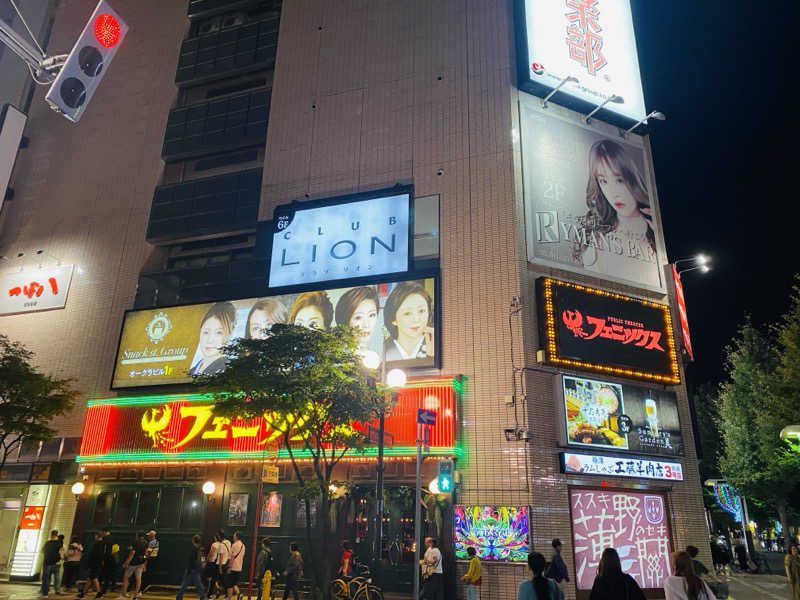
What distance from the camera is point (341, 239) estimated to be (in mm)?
22578

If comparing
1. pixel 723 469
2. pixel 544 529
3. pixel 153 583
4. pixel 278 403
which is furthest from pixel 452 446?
pixel 723 469

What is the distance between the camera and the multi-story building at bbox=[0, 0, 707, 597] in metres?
17.8

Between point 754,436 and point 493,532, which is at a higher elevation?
point 754,436

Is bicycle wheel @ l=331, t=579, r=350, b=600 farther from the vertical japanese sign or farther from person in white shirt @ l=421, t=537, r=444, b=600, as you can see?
the vertical japanese sign

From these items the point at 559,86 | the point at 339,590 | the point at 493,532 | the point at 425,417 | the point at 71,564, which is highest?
the point at 559,86

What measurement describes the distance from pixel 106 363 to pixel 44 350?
12.7ft

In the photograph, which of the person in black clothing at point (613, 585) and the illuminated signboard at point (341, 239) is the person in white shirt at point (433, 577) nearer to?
the person in black clothing at point (613, 585)

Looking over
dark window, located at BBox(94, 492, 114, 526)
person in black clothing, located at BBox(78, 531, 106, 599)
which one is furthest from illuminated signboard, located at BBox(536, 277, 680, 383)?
dark window, located at BBox(94, 492, 114, 526)

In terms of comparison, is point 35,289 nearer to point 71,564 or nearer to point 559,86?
point 71,564

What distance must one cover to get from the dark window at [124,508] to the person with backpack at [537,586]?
18.5 metres

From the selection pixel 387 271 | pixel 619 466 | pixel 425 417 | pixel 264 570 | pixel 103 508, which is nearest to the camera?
pixel 425 417

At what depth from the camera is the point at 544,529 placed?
16453mm

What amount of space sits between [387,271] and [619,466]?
32.2 ft

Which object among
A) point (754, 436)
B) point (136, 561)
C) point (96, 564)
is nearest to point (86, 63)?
point (136, 561)
